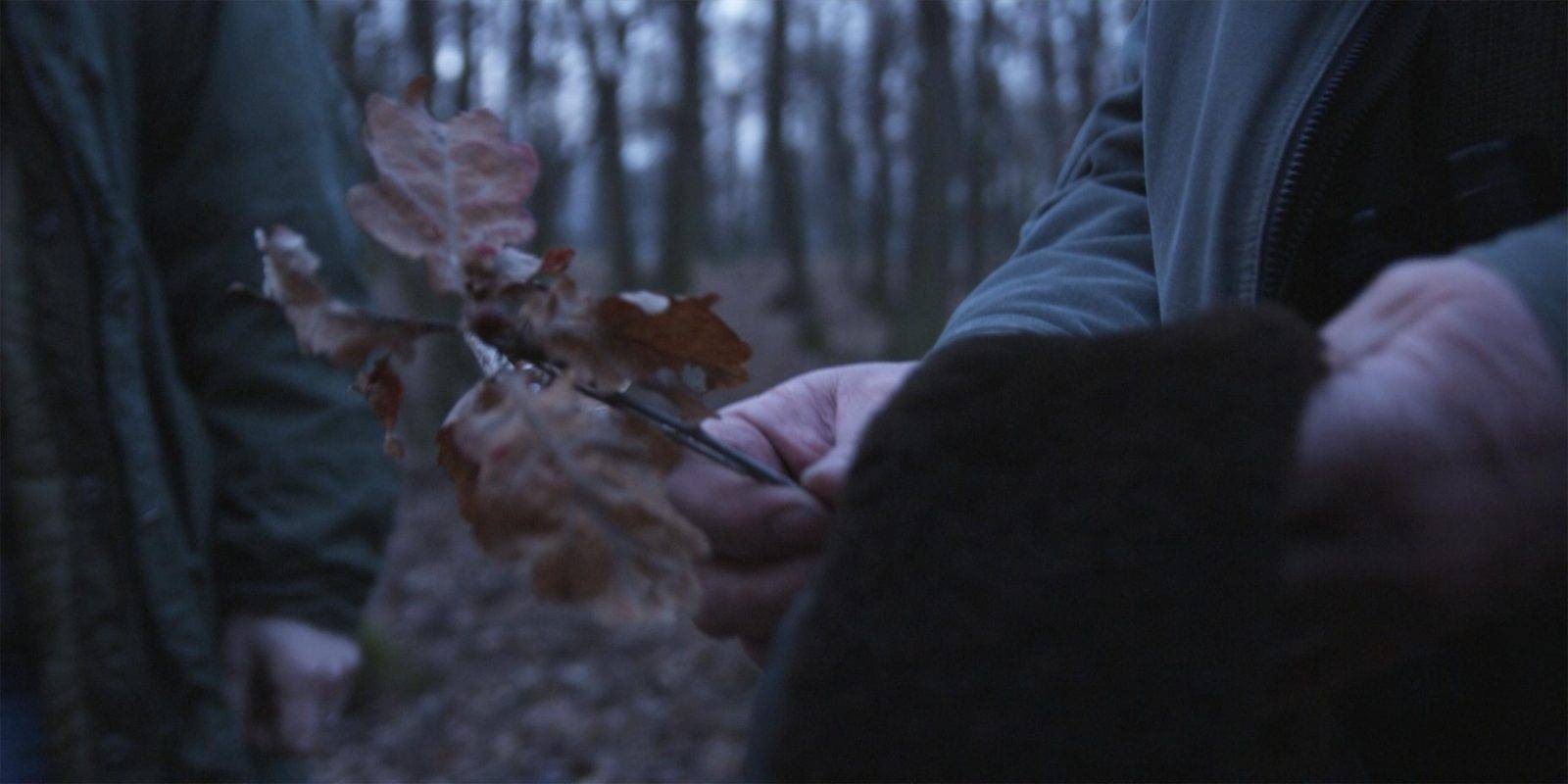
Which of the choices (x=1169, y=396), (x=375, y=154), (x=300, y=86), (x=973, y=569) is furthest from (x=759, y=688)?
(x=300, y=86)

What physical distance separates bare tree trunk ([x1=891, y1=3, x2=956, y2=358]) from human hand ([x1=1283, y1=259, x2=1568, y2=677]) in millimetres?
12034

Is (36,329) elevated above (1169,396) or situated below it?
below

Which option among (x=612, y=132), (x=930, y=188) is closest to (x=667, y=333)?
(x=930, y=188)

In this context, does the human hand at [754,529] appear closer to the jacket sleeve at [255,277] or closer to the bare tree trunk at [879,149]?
the jacket sleeve at [255,277]

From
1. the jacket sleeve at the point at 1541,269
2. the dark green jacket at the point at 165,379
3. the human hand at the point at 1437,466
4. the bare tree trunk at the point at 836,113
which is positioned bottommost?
the bare tree trunk at the point at 836,113

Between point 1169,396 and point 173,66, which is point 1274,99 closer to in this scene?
point 1169,396

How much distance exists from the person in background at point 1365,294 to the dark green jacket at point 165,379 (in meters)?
1.21

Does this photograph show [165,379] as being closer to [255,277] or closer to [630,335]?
[255,277]

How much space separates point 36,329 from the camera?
169cm

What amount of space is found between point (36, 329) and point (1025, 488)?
1.59 m

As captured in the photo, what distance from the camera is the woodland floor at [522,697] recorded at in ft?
16.8

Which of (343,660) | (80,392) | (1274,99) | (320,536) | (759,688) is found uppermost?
→ (1274,99)

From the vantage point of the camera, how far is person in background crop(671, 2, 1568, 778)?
0.62 meters

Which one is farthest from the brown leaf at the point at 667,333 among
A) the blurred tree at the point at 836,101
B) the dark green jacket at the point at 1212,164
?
the blurred tree at the point at 836,101
